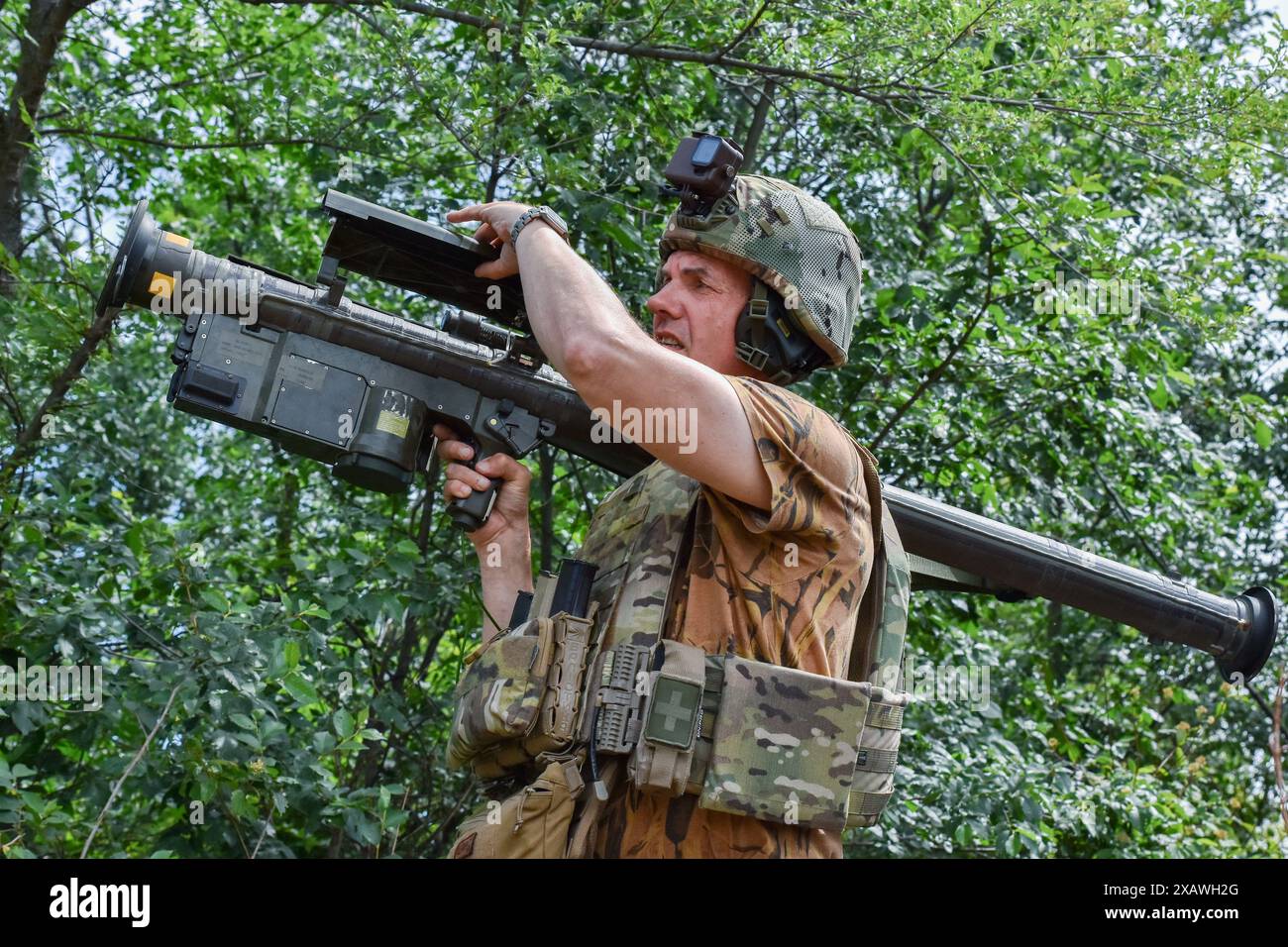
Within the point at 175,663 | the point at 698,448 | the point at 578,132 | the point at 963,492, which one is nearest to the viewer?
the point at 698,448

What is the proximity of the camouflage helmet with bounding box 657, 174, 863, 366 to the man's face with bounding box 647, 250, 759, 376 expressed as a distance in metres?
0.04

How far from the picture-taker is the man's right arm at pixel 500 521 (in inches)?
140

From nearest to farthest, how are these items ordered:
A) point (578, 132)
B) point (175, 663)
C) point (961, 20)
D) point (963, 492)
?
point (175, 663) → point (961, 20) → point (578, 132) → point (963, 492)

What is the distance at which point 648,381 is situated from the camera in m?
2.64

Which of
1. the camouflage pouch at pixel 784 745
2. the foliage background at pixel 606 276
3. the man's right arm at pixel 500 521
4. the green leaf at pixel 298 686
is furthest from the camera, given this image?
the foliage background at pixel 606 276

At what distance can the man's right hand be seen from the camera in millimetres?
3590

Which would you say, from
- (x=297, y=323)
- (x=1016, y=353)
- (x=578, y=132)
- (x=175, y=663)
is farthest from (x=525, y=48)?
(x=1016, y=353)

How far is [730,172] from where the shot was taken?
10.4 feet

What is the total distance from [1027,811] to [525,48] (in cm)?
365

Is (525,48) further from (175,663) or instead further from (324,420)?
(175,663)

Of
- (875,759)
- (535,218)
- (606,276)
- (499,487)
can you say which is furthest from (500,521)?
(606,276)

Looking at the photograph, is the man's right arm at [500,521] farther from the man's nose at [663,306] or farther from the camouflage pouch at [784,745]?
the camouflage pouch at [784,745]

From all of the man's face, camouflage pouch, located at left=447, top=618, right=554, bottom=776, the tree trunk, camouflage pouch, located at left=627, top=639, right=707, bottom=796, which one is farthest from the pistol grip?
the tree trunk

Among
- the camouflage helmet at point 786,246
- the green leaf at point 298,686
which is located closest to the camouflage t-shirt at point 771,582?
the camouflage helmet at point 786,246
